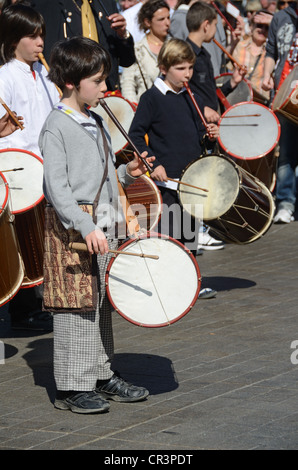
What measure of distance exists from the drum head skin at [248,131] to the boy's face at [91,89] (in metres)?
3.26

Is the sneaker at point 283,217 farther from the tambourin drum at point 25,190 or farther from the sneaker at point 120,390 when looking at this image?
the sneaker at point 120,390

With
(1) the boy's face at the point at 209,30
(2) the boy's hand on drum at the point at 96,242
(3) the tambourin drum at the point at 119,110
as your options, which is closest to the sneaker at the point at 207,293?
(3) the tambourin drum at the point at 119,110

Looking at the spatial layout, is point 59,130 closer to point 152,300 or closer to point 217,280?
point 152,300

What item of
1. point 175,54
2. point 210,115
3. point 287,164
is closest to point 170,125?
point 175,54

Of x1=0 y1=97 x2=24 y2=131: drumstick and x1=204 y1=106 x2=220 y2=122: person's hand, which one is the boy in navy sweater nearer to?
x1=204 y1=106 x2=220 y2=122: person's hand

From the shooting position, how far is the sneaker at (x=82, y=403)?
425 cm

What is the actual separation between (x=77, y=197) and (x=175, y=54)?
2.33m

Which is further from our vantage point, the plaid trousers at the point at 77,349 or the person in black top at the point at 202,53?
the person in black top at the point at 202,53

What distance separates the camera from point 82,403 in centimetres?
428

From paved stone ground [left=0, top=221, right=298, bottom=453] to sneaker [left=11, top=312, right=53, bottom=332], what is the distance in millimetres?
66

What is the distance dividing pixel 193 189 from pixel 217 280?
1.02 metres

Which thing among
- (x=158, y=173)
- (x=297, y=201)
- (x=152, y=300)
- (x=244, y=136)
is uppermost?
(x=152, y=300)
